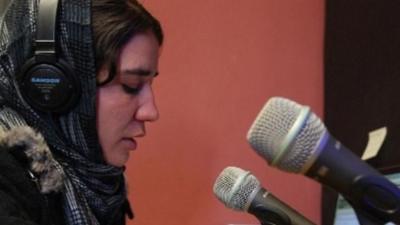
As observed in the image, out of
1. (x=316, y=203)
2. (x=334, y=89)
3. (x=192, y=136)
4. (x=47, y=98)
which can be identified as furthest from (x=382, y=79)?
(x=47, y=98)

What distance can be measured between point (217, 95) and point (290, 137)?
1.07 m

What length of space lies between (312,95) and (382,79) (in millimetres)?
247

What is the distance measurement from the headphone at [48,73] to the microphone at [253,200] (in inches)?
12.3

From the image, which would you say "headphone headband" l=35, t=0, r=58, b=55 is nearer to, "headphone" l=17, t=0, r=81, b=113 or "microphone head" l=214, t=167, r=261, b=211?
"headphone" l=17, t=0, r=81, b=113

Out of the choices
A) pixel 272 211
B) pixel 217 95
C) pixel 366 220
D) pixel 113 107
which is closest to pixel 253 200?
pixel 272 211

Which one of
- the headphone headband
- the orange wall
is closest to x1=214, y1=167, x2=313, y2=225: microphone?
the headphone headband

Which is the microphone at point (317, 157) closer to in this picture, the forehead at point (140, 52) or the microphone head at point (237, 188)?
the microphone head at point (237, 188)

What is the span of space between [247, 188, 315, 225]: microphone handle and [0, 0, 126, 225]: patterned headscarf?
38cm

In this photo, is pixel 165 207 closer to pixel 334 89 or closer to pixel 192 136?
pixel 192 136

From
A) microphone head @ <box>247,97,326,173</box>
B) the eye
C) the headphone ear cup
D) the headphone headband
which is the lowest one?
the eye

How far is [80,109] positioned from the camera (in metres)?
1.04

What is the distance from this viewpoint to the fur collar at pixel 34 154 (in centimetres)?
100

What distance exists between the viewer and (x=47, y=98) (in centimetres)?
100

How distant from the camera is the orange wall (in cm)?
157
